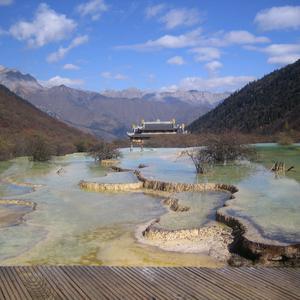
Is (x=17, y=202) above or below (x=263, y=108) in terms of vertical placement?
below

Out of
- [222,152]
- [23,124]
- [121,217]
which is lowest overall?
[121,217]

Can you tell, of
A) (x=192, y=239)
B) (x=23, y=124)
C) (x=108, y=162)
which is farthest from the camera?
(x=23, y=124)

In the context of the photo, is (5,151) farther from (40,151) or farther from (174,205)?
(174,205)

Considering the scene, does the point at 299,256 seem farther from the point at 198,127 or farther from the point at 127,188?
the point at 198,127

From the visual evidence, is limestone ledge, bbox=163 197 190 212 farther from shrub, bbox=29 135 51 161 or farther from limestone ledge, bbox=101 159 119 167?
shrub, bbox=29 135 51 161

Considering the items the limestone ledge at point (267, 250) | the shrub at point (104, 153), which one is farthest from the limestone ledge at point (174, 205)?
the shrub at point (104, 153)

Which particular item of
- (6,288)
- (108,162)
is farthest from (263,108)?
(6,288)

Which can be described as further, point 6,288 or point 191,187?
point 191,187
